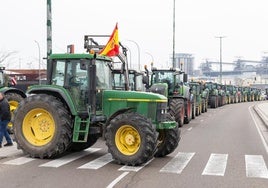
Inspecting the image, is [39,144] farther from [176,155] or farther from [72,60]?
[176,155]

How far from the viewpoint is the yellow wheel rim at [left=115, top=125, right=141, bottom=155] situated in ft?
38.2

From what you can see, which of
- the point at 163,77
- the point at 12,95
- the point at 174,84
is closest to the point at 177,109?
the point at 174,84

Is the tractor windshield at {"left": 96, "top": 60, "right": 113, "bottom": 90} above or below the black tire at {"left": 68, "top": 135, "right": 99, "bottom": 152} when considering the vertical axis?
above

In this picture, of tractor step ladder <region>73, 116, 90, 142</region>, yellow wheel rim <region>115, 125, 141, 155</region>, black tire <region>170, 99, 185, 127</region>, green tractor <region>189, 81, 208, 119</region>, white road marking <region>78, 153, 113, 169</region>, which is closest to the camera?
white road marking <region>78, 153, 113, 169</region>

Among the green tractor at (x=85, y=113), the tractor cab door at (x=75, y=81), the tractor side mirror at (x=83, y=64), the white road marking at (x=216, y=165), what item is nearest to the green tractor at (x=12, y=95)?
the green tractor at (x=85, y=113)

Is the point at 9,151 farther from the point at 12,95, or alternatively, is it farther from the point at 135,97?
the point at 12,95

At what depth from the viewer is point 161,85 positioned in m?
23.5

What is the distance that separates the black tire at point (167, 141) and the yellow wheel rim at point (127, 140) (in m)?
1.34

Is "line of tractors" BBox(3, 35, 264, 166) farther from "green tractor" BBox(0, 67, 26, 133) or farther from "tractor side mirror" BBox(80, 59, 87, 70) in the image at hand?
"green tractor" BBox(0, 67, 26, 133)

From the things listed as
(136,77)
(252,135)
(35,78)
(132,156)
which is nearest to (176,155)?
(132,156)

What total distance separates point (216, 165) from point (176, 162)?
991 mm

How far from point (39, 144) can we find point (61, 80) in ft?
5.64

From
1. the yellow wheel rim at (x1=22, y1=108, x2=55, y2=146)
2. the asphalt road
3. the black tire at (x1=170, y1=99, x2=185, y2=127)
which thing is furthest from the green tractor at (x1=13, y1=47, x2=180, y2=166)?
the black tire at (x1=170, y1=99, x2=185, y2=127)

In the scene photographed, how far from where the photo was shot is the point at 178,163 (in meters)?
12.0
